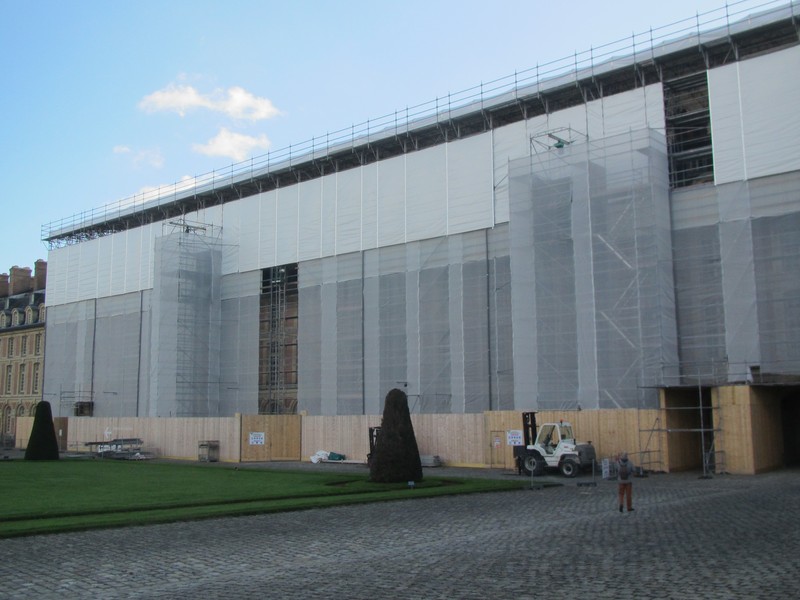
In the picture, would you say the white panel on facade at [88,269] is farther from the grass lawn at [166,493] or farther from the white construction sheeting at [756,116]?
the white construction sheeting at [756,116]

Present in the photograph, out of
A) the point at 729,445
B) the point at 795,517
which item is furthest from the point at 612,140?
the point at 795,517

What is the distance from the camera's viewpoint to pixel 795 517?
1530 centimetres

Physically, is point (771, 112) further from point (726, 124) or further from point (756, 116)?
point (726, 124)

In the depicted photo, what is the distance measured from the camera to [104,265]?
5597 centimetres

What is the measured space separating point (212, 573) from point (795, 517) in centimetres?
1100

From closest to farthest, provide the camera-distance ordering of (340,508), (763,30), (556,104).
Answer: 1. (340,508)
2. (763,30)
3. (556,104)

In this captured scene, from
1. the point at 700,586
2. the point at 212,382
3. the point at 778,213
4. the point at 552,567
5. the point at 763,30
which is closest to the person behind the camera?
the point at 700,586

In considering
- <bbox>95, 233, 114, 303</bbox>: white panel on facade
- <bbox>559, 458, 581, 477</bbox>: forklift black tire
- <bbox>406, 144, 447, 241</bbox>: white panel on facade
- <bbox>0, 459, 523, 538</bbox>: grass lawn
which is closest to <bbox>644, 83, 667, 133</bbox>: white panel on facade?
<bbox>406, 144, 447, 241</bbox>: white panel on facade

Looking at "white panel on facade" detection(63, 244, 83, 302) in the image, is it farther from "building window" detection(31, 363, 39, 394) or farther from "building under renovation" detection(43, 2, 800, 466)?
"building window" detection(31, 363, 39, 394)

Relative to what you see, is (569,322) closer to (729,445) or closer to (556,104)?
(729,445)

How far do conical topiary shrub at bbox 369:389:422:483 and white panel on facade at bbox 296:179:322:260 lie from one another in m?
20.0

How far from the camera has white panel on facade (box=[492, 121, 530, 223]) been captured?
36125mm

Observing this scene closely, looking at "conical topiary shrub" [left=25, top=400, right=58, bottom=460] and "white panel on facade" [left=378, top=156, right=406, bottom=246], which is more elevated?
"white panel on facade" [left=378, top=156, right=406, bottom=246]

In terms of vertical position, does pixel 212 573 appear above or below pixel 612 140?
below
